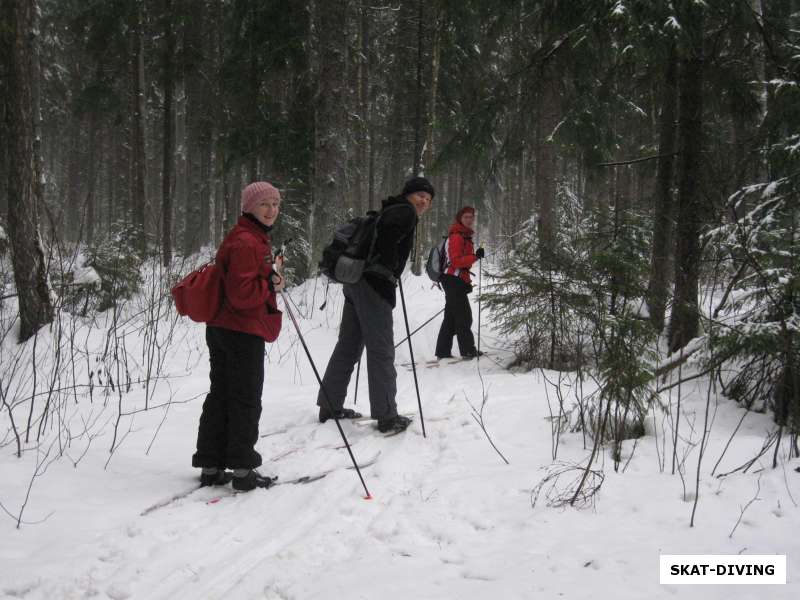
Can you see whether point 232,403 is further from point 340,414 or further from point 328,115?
point 328,115

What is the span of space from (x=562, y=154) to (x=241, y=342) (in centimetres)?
751

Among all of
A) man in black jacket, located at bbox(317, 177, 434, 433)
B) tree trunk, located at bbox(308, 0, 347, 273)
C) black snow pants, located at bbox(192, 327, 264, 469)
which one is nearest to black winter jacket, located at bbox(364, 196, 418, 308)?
man in black jacket, located at bbox(317, 177, 434, 433)

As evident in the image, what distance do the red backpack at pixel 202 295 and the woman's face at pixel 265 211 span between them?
403 mm

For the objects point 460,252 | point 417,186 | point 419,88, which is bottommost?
point 460,252

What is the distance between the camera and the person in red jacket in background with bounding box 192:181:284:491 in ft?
9.91

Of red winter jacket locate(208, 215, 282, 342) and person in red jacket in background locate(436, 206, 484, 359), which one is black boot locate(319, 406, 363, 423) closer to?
red winter jacket locate(208, 215, 282, 342)

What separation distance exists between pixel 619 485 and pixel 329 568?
163 centimetres

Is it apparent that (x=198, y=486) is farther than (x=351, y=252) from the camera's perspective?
No

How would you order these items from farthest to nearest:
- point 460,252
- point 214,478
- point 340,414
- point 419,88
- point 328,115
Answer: point 419,88 < point 328,115 < point 460,252 < point 340,414 < point 214,478

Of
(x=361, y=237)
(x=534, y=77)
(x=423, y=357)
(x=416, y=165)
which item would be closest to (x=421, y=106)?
(x=416, y=165)

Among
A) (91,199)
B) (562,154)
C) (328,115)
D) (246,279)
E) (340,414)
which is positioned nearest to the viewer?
(246,279)

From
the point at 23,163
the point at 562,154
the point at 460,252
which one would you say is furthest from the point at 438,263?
the point at 23,163

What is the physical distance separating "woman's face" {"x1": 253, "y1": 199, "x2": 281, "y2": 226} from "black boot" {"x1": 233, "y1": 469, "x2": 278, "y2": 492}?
5.04 ft

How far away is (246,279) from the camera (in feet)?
9.80
